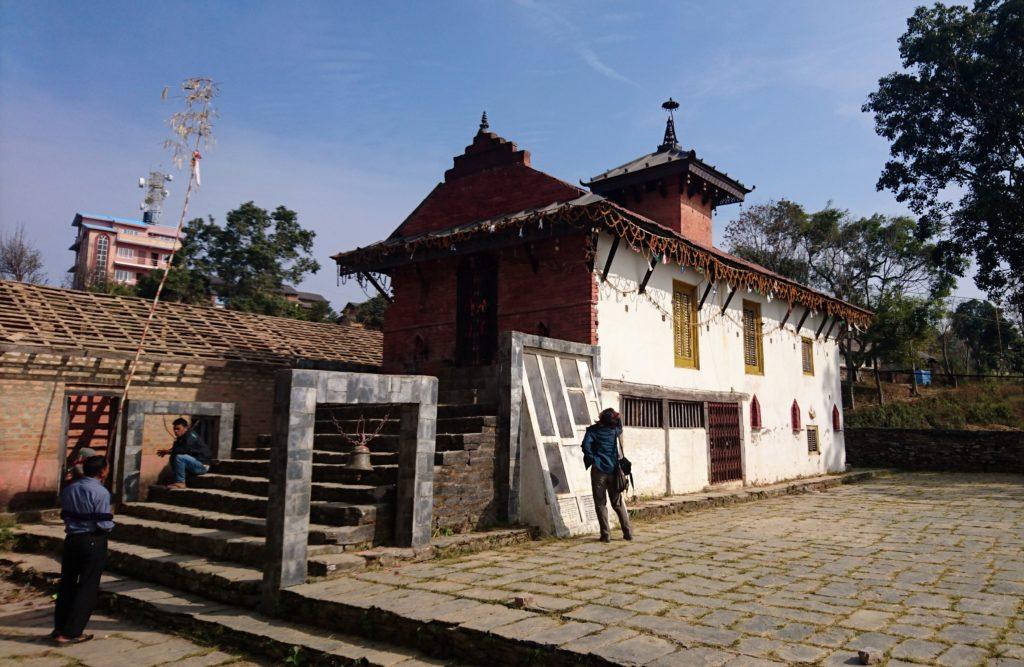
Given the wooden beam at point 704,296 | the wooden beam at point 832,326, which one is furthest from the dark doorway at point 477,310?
the wooden beam at point 832,326

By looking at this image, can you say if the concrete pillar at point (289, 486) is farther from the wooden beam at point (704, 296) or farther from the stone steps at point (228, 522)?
the wooden beam at point (704, 296)

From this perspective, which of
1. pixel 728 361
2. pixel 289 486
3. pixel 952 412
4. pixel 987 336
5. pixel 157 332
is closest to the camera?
pixel 289 486

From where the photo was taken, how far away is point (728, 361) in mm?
15672

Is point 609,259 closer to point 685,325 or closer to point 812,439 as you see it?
point 685,325

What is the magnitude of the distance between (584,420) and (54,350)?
354 inches

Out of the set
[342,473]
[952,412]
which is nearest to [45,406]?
[342,473]

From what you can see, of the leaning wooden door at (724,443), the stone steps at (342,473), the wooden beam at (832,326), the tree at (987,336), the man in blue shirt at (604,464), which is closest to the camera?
the stone steps at (342,473)

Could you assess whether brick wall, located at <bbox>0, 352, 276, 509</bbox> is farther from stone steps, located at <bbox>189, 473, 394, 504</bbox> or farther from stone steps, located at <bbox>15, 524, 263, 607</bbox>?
stone steps, located at <bbox>189, 473, 394, 504</bbox>

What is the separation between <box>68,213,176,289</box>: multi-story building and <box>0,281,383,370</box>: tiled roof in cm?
4832

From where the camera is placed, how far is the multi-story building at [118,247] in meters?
60.6

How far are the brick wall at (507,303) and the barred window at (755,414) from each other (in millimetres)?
6639

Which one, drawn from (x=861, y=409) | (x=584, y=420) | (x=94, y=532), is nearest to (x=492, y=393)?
(x=584, y=420)

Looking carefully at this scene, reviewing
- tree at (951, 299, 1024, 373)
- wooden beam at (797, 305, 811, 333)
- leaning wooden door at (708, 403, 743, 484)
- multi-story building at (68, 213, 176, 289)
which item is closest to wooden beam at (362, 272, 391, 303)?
leaning wooden door at (708, 403, 743, 484)

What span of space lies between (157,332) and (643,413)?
10051 millimetres
